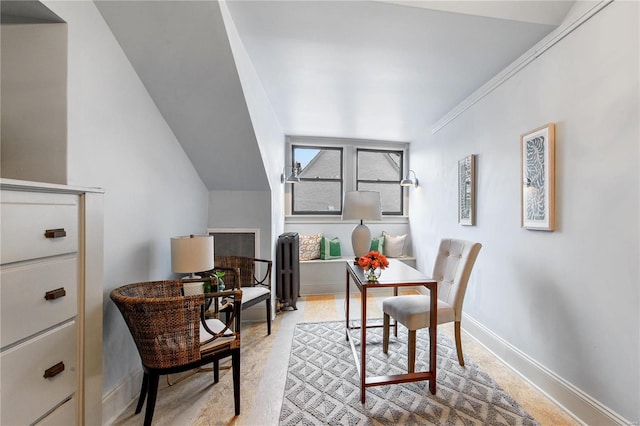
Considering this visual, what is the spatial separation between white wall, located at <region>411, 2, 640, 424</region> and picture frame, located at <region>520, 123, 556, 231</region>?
49mm

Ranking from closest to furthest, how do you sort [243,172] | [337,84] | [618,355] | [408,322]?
[618,355] < [408,322] < [337,84] < [243,172]

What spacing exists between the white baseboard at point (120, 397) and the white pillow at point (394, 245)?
11.2ft

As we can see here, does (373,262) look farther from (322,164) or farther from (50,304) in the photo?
(322,164)

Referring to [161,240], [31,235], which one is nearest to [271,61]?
[161,240]

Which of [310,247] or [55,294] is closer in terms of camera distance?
[55,294]

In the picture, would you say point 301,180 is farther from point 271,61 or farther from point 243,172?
point 271,61

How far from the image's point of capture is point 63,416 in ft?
3.61

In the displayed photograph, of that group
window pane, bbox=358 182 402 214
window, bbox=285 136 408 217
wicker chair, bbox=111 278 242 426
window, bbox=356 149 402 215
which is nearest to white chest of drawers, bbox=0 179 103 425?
wicker chair, bbox=111 278 242 426

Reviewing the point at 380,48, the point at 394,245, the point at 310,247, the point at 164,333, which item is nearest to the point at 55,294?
the point at 164,333

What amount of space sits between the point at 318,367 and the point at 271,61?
2499mm

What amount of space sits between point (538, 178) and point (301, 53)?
1.99 meters

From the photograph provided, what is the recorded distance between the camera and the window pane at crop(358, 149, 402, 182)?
445cm

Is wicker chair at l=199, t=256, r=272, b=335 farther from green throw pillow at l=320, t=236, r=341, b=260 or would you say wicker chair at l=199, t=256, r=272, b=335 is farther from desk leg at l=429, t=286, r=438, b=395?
desk leg at l=429, t=286, r=438, b=395

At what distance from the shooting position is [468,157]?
103 inches
